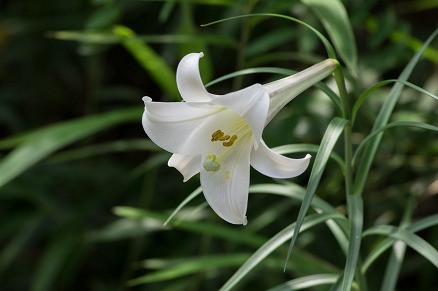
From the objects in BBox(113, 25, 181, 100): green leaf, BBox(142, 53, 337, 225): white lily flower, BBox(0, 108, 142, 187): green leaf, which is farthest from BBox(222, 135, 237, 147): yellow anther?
BBox(0, 108, 142, 187): green leaf

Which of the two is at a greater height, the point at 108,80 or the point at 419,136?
the point at 419,136

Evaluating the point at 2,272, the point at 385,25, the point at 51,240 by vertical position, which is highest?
the point at 385,25

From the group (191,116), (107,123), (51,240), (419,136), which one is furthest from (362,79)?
(191,116)

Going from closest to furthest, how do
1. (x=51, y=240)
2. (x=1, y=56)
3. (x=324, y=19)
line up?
(x=324, y=19), (x=51, y=240), (x=1, y=56)

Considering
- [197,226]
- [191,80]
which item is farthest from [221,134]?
[197,226]

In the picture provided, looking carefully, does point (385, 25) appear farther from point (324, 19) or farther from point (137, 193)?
point (137, 193)
